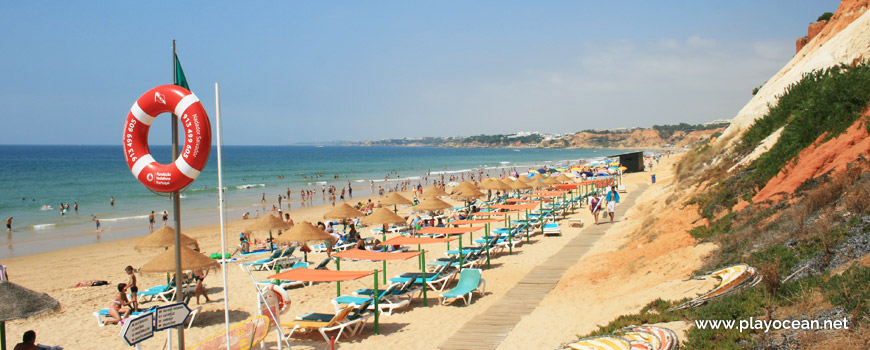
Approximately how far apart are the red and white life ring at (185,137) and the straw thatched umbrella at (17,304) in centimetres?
251

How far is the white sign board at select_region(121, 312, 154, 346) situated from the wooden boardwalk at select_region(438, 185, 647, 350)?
13.0 ft

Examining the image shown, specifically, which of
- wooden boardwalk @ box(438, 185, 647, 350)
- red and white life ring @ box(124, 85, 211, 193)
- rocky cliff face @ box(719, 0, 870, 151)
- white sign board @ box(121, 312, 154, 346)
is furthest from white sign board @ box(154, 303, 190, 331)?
rocky cliff face @ box(719, 0, 870, 151)

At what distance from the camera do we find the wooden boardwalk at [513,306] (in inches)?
302

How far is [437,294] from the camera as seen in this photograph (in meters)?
10.9

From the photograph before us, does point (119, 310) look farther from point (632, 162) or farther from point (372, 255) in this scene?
point (632, 162)

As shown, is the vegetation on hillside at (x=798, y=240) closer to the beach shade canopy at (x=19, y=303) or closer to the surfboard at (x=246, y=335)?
the surfboard at (x=246, y=335)

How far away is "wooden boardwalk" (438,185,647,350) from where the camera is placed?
7.66 meters

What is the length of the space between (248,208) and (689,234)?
29.7 metres

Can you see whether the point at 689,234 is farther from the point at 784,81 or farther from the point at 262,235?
the point at 262,235

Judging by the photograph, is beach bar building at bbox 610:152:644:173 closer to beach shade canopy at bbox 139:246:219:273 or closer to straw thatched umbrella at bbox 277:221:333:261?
straw thatched umbrella at bbox 277:221:333:261

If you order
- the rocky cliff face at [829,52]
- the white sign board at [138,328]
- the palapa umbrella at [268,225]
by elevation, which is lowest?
the palapa umbrella at [268,225]

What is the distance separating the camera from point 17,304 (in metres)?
6.03

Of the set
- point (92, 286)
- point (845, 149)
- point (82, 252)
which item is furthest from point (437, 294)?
point (82, 252)

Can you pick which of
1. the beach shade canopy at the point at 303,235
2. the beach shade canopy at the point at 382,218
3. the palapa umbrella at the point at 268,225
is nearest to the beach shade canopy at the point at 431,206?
the beach shade canopy at the point at 382,218
